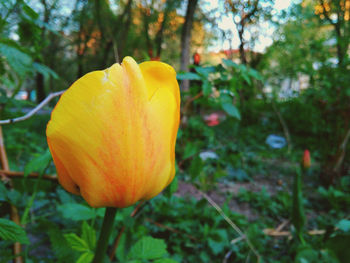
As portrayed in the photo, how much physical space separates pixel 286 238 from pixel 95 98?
1.42 m

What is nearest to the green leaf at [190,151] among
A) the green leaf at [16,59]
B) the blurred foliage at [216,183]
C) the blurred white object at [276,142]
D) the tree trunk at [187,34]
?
the blurred foliage at [216,183]

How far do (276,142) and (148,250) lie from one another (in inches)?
145

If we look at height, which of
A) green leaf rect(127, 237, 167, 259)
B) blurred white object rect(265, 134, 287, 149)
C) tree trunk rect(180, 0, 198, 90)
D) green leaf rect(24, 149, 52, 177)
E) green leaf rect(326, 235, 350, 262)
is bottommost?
blurred white object rect(265, 134, 287, 149)

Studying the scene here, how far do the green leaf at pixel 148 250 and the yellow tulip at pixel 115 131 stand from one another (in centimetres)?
34

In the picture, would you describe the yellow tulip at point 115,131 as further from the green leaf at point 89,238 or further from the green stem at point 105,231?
the green leaf at point 89,238

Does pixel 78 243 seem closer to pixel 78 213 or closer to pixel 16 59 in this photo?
pixel 78 213

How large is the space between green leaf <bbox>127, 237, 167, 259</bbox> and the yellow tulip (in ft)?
1.13

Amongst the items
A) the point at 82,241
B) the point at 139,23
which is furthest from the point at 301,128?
the point at 139,23

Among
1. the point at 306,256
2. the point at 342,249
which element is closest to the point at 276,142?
the point at 306,256

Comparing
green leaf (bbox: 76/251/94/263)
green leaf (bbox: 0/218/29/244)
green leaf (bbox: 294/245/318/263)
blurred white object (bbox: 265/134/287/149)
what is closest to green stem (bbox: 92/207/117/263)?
green leaf (bbox: 0/218/29/244)

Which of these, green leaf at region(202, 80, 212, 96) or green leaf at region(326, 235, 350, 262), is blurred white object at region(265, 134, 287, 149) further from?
green leaf at region(326, 235, 350, 262)

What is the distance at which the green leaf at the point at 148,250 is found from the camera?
0.62m

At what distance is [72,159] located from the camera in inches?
12.2

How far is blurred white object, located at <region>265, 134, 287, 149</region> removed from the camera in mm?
3731
